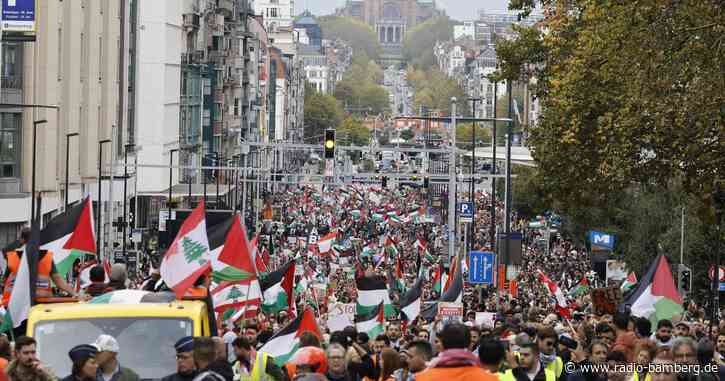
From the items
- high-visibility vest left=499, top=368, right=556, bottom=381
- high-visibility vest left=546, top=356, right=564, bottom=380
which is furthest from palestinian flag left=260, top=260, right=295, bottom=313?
high-visibility vest left=499, top=368, right=556, bottom=381

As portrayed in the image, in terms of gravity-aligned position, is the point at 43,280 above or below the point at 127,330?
above

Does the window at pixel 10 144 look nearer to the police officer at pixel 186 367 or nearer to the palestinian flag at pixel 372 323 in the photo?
the palestinian flag at pixel 372 323

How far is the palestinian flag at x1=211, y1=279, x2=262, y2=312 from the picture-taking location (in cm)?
1856

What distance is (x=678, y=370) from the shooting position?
1248 centimetres

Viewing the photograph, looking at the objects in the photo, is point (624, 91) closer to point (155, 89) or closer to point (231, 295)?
point (231, 295)

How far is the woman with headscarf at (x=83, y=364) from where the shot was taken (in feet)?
36.7

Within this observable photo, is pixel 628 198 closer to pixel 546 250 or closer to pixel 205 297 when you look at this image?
pixel 546 250

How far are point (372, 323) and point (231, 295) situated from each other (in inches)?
136

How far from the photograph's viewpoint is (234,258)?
18.5m

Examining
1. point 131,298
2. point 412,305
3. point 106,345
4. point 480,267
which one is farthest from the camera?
point 480,267

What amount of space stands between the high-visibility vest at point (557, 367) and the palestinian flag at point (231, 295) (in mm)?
5232

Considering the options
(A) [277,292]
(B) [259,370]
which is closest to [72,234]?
(A) [277,292]

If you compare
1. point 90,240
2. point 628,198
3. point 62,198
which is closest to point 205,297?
point 90,240

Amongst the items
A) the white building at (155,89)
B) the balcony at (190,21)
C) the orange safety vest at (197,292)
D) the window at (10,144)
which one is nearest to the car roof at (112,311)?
the orange safety vest at (197,292)
